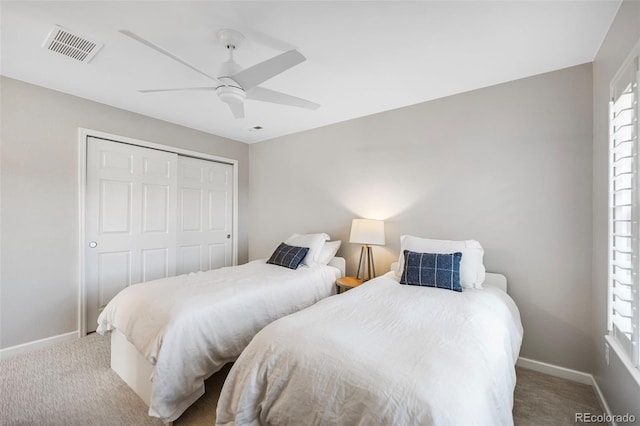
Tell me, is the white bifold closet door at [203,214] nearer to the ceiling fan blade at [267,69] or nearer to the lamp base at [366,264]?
the lamp base at [366,264]

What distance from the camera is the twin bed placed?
3.21ft

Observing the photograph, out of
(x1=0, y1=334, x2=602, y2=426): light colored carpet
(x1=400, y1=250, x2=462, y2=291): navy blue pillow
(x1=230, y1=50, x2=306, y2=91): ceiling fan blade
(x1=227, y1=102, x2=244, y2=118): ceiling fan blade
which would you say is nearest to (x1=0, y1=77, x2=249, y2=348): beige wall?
(x1=0, y1=334, x2=602, y2=426): light colored carpet

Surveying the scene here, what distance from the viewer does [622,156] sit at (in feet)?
4.99

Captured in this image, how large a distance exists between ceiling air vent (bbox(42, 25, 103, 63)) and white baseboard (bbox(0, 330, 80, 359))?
255 cm

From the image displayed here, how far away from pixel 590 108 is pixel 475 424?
2.49 m

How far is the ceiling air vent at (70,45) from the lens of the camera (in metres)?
1.81

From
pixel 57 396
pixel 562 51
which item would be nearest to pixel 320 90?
pixel 562 51

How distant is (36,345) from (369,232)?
336cm

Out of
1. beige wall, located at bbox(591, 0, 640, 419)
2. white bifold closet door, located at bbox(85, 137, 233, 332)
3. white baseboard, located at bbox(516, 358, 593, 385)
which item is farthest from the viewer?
white bifold closet door, located at bbox(85, 137, 233, 332)

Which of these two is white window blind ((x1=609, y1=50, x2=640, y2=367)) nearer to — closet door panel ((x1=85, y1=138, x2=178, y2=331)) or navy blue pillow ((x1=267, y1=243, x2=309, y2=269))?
navy blue pillow ((x1=267, y1=243, x2=309, y2=269))

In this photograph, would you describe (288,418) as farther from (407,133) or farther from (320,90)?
(407,133)

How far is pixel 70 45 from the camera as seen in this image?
1.92 m

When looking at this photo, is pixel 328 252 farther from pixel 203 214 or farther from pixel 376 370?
pixel 376 370

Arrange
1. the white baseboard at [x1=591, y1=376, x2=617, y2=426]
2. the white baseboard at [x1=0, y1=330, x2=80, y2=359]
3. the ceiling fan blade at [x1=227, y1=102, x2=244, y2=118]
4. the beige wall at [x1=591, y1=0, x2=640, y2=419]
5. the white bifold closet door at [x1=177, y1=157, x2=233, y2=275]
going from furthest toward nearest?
1. the white bifold closet door at [x1=177, y1=157, x2=233, y2=275]
2. the white baseboard at [x1=0, y1=330, x2=80, y2=359]
3. the ceiling fan blade at [x1=227, y1=102, x2=244, y2=118]
4. the white baseboard at [x1=591, y1=376, x2=617, y2=426]
5. the beige wall at [x1=591, y1=0, x2=640, y2=419]
